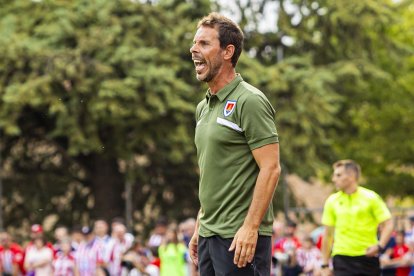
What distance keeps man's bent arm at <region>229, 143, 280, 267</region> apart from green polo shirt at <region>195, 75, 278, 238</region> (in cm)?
7

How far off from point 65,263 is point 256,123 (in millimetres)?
13517

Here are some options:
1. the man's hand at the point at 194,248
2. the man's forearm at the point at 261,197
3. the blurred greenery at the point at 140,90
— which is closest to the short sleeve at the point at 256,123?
the man's forearm at the point at 261,197

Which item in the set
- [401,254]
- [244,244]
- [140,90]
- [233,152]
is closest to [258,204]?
[244,244]

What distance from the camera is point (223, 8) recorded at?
90.8 feet

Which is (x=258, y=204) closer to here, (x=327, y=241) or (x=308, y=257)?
(x=327, y=241)

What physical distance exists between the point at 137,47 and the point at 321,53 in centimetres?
659

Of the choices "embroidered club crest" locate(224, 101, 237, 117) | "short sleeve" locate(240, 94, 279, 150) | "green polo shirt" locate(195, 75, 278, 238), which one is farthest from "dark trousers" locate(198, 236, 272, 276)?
"embroidered club crest" locate(224, 101, 237, 117)

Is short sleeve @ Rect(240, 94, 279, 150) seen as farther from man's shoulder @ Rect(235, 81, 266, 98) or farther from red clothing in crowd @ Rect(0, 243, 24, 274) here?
red clothing in crowd @ Rect(0, 243, 24, 274)

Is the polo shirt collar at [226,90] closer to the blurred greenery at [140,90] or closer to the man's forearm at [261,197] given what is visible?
the man's forearm at [261,197]

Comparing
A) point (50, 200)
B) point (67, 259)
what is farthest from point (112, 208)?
point (67, 259)

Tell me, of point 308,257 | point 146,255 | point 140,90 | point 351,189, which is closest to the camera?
point 351,189

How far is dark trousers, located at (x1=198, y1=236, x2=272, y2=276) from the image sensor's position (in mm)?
5691

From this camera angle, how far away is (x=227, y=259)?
225 inches

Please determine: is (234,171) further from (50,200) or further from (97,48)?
(50,200)
